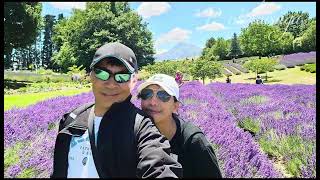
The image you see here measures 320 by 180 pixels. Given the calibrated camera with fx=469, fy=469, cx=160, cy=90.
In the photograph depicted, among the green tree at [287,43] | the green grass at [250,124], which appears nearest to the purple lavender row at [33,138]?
the green grass at [250,124]

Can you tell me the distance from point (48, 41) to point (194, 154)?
41523mm

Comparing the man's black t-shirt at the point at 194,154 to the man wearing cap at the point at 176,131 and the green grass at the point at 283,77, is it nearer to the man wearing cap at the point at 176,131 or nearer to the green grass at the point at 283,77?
the man wearing cap at the point at 176,131

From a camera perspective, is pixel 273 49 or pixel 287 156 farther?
pixel 273 49

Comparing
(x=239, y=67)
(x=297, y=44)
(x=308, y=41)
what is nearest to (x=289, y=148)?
(x=239, y=67)

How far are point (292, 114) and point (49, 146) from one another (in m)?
A: 5.65

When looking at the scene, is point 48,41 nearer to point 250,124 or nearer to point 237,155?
point 250,124

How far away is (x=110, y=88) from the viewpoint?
212 cm

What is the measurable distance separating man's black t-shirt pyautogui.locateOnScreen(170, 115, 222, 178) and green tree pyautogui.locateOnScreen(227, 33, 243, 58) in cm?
3959

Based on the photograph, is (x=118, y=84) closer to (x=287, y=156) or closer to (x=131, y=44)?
(x=287, y=156)

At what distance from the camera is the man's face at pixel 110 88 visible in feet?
6.83

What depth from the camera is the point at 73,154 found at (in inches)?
79.8

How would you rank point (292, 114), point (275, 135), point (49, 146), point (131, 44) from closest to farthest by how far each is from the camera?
1. point (49, 146)
2. point (275, 135)
3. point (292, 114)
4. point (131, 44)

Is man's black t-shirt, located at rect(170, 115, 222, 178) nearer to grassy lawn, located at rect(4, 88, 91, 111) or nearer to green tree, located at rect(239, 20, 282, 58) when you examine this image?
grassy lawn, located at rect(4, 88, 91, 111)

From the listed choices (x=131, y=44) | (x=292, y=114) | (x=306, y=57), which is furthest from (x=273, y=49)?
(x=292, y=114)
